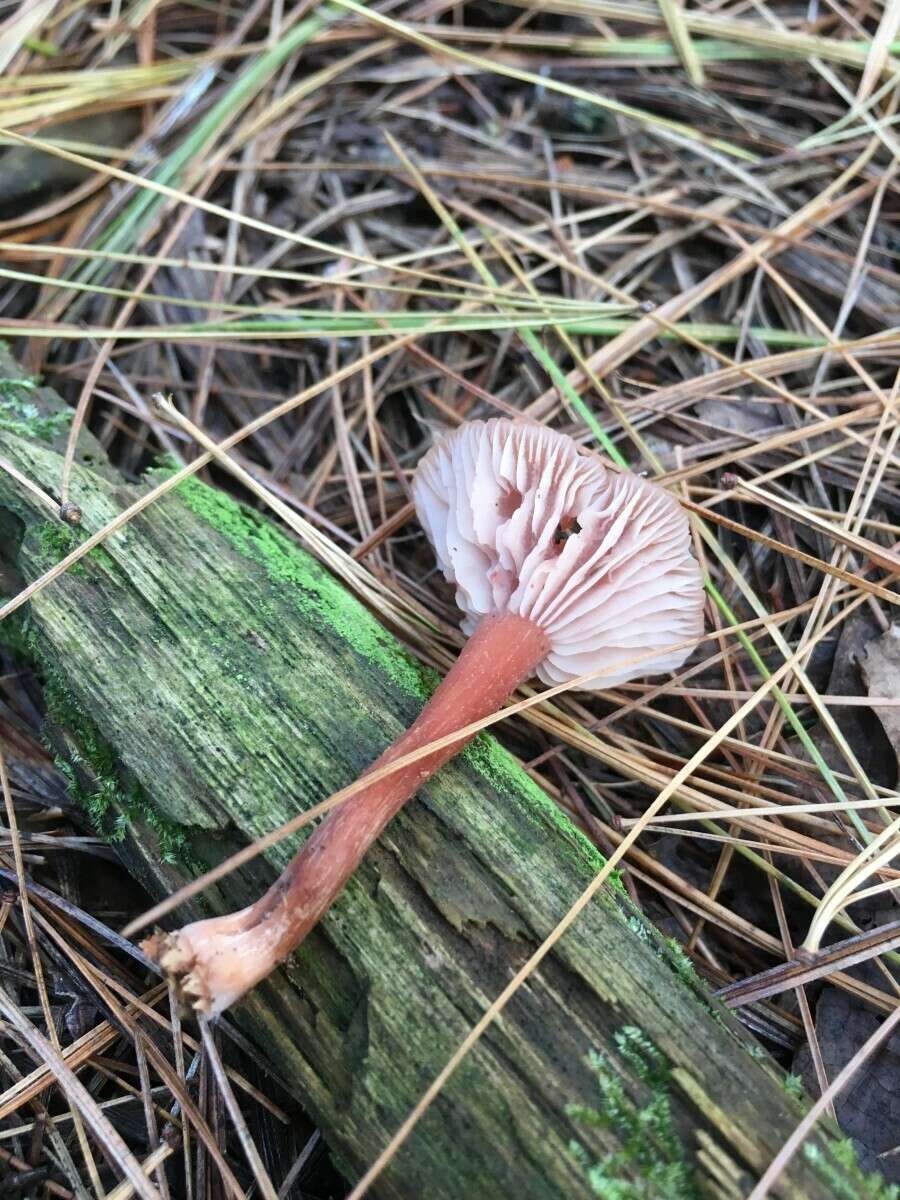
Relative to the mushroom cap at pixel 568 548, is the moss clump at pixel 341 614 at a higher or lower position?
lower

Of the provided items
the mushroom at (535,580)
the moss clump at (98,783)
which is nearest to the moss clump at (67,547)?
the moss clump at (98,783)

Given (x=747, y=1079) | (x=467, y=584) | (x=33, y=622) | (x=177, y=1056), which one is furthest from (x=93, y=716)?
(x=747, y=1079)

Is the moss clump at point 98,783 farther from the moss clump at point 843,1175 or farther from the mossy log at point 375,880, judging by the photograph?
the moss clump at point 843,1175

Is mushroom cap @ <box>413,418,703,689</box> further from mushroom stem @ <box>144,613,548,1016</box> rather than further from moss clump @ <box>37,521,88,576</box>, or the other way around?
moss clump @ <box>37,521,88,576</box>

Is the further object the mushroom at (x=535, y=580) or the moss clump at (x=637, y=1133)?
the mushroom at (x=535, y=580)

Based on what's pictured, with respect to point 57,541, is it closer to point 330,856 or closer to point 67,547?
point 67,547

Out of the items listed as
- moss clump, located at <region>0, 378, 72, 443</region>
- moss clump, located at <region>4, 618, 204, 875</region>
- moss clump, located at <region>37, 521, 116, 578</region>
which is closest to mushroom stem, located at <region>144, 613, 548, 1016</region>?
moss clump, located at <region>4, 618, 204, 875</region>

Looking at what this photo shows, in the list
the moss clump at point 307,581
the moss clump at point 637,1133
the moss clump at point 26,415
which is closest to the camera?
the moss clump at point 637,1133

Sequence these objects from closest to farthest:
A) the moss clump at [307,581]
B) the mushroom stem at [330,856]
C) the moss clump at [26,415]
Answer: the mushroom stem at [330,856]
the moss clump at [307,581]
the moss clump at [26,415]

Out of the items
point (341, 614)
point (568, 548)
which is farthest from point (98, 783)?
point (568, 548)
